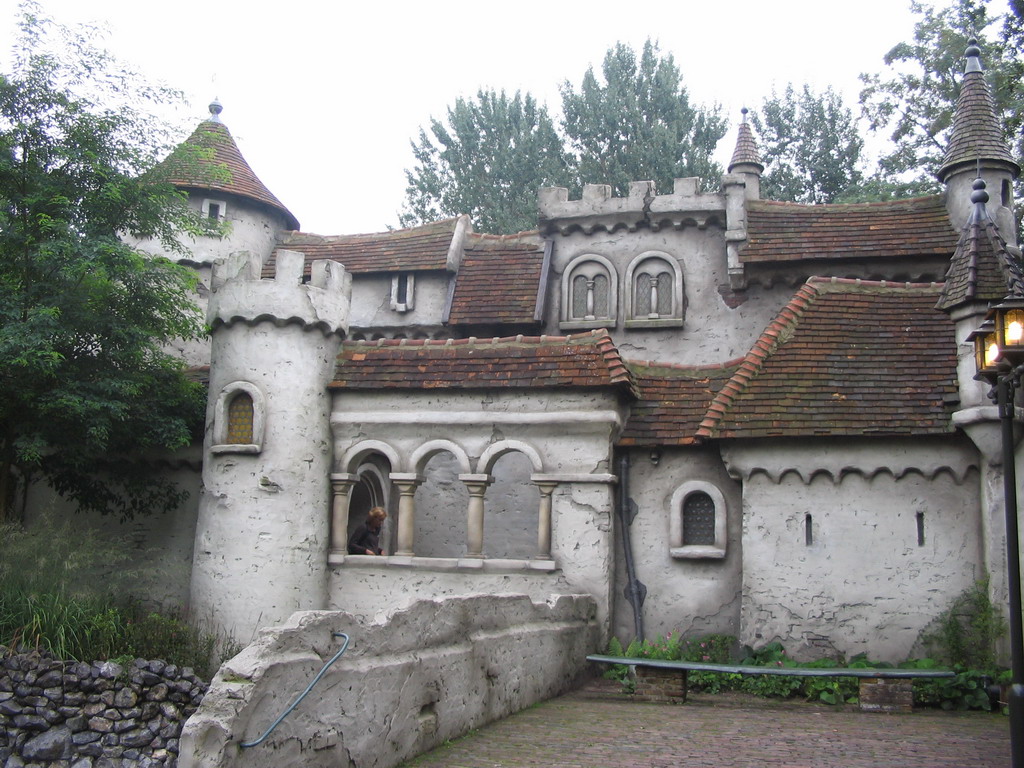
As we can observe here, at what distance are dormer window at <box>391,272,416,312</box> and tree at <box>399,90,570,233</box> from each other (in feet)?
52.7

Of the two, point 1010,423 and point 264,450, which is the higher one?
point 264,450

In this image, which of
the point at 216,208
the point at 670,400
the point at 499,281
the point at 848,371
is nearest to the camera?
the point at 848,371

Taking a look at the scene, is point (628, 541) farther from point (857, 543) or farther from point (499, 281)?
point (499, 281)

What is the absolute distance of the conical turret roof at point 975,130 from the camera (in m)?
18.7

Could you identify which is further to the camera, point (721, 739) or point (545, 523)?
point (545, 523)

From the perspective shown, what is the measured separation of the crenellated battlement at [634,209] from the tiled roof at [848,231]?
3.17 feet

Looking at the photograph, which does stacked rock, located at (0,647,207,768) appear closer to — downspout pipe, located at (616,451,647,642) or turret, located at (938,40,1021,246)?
downspout pipe, located at (616,451,647,642)

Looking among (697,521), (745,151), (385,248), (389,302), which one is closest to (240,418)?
(389,302)

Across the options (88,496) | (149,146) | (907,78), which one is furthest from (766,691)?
(907,78)

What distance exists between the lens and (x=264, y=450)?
52.1 ft

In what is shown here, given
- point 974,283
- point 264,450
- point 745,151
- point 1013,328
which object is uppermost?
point 745,151

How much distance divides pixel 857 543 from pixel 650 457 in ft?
10.9

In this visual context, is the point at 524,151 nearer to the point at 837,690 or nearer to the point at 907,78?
the point at 907,78

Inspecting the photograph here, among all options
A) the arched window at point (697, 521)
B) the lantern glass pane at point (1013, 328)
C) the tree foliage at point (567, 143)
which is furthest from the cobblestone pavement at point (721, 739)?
the tree foliage at point (567, 143)
